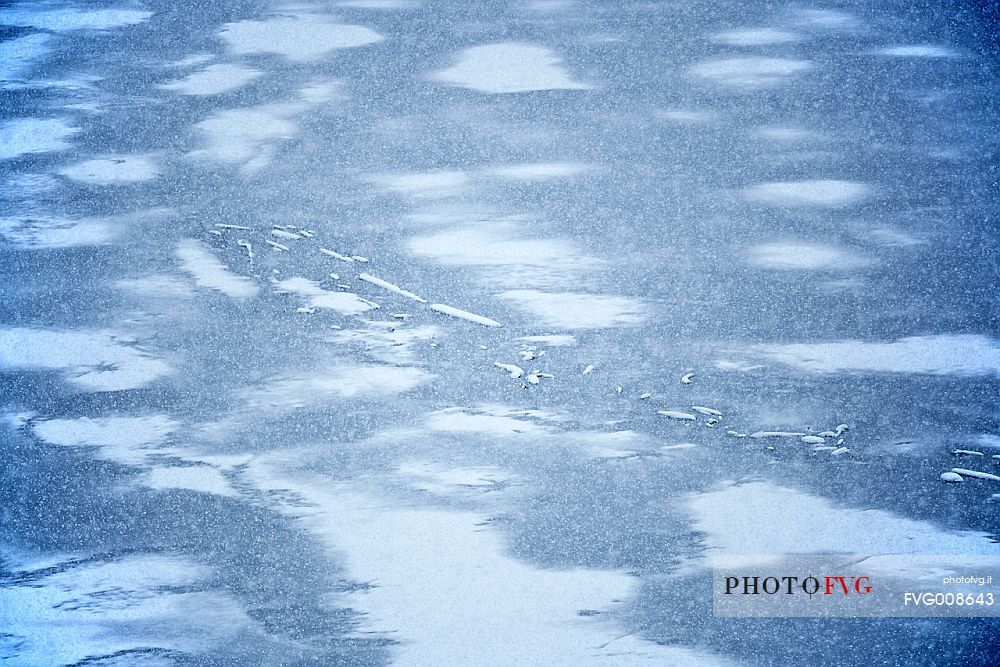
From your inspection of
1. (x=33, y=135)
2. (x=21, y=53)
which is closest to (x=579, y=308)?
(x=33, y=135)

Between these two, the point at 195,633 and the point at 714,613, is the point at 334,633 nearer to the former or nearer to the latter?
the point at 195,633

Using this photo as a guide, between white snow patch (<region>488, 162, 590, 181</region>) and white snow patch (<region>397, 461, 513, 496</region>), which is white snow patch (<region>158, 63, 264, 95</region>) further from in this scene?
white snow patch (<region>397, 461, 513, 496</region>)

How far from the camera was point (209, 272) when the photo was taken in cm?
145

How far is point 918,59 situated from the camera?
168 centimetres

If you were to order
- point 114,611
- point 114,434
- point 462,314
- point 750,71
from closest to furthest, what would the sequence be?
1. point 114,611
2. point 114,434
3. point 462,314
4. point 750,71

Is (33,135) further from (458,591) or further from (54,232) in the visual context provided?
(458,591)

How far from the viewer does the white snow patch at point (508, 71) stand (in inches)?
65.8

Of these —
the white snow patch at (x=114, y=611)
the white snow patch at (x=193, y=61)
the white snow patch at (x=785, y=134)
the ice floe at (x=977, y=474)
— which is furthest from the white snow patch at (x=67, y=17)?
the ice floe at (x=977, y=474)

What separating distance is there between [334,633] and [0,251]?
863mm

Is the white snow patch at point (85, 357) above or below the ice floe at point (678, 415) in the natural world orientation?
above

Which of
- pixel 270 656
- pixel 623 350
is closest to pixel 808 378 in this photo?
pixel 623 350

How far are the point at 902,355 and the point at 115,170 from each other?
135 centimetres

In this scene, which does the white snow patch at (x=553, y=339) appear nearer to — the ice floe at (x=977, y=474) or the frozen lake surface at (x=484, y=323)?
the frozen lake surface at (x=484, y=323)

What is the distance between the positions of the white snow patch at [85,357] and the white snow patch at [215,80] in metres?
0.53
